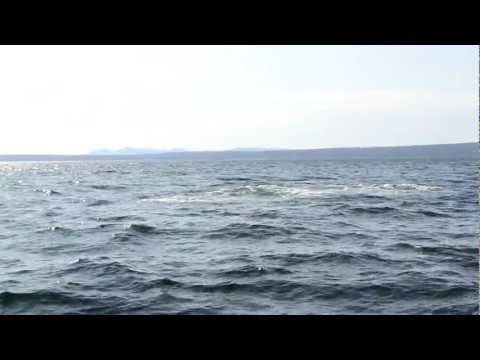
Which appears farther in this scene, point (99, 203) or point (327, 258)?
point (99, 203)

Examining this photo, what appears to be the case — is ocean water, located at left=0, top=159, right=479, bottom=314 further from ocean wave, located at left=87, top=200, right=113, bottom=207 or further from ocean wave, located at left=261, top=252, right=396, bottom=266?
ocean wave, located at left=87, top=200, right=113, bottom=207

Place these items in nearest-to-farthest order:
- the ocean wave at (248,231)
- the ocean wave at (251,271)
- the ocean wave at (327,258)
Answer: the ocean wave at (251,271)
the ocean wave at (327,258)
the ocean wave at (248,231)

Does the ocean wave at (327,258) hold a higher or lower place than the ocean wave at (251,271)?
lower

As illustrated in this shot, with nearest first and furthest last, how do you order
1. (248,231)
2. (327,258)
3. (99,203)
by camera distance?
1. (327,258)
2. (248,231)
3. (99,203)

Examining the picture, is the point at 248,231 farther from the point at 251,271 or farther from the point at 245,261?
the point at 251,271

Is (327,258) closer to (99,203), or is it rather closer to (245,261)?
(245,261)

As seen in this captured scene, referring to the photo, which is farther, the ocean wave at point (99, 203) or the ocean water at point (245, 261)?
the ocean wave at point (99, 203)

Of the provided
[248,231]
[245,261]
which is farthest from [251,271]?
[248,231]

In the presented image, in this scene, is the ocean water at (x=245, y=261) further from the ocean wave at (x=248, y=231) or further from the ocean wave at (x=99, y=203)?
the ocean wave at (x=99, y=203)

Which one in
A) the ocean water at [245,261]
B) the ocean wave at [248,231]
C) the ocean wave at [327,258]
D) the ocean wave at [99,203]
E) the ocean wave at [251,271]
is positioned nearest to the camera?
the ocean water at [245,261]

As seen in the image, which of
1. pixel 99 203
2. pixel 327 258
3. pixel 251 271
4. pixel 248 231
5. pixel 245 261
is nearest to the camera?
pixel 251 271

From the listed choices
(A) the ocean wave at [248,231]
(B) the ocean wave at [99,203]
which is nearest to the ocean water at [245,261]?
(A) the ocean wave at [248,231]
